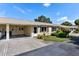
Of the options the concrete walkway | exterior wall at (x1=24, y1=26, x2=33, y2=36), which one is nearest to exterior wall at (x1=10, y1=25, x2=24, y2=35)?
exterior wall at (x1=24, y1=26, x2=33, y2=36)

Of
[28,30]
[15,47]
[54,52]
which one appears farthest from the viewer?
[28,30]

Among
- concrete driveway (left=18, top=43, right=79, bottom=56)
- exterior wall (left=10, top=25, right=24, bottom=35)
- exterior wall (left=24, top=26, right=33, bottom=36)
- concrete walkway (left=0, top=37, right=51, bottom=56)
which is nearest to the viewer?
concrete driveway (left=18, top=43, right=79, bottom=56)

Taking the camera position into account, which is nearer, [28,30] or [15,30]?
[15,30]

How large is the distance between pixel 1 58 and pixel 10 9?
147ft

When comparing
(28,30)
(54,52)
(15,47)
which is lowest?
(54,52)

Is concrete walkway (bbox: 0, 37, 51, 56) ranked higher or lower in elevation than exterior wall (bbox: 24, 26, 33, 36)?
lower

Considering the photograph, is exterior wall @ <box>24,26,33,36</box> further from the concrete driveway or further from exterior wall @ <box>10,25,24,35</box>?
the concrete driveway

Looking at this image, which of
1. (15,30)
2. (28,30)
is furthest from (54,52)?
(15,30)

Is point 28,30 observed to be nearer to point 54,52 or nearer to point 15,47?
point 15,47

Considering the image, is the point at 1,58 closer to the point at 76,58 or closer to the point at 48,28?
the point at 76,58

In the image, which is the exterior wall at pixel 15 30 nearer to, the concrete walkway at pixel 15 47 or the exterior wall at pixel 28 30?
the exterior wall at pixel 28 30

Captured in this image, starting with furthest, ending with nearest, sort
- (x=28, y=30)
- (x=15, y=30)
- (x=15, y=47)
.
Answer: (x=28, y=30), (x=15, y=30), (x=15, y=47)

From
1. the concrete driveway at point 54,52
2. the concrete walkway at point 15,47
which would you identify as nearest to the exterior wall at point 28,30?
the concrete walkway at point 15,47

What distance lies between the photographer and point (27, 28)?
26.6m
